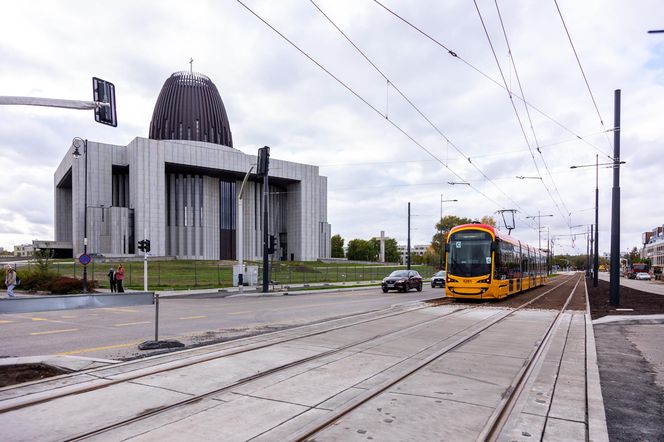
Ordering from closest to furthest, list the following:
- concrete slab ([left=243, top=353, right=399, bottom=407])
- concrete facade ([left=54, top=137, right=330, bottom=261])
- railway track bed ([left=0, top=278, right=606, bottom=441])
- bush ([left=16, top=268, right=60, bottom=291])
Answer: railway track bed ([left=0, top=278, right=606, bottom=441]) → concrete slab ([left=243, top=353, right=399, bottom=407]) → bush ([left=16, top=268, right=60, bottom=291]) → concrete facade ([left=54, top=137, right=330, bottom=261])

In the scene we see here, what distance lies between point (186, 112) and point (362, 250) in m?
89.5

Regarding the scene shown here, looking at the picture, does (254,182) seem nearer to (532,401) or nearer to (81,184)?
(81,184)

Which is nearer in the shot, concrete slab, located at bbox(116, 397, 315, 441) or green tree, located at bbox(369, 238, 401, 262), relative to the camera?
concrete slab, located at bbox(116, 397, 315, 441)

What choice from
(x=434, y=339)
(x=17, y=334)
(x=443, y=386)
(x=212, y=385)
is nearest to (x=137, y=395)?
(x=212, y=385)

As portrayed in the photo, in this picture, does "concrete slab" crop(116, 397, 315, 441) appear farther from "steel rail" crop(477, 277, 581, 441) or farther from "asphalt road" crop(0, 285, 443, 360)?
"asphalt road" crop(0, 285, 443, 360)

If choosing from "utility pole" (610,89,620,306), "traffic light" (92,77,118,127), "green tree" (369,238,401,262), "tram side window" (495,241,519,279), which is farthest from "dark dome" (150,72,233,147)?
"green tree" (369,238,401,262)

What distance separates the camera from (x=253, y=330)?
12047 millimetres

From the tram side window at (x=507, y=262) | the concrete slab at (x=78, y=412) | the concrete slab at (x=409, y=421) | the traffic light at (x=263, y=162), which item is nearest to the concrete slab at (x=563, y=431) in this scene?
the concrete slab at (x=409, y=421)

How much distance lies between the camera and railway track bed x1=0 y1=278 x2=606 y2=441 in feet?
16.0

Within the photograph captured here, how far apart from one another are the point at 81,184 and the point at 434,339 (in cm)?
7275

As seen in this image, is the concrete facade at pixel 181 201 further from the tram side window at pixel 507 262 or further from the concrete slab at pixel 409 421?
the concrete slab at pixel 409 421

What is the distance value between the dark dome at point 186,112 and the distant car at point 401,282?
58.7 m

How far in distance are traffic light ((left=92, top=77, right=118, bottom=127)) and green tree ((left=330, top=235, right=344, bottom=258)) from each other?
14799 cm

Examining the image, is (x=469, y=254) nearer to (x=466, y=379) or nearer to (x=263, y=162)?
(x=263, y=162)
